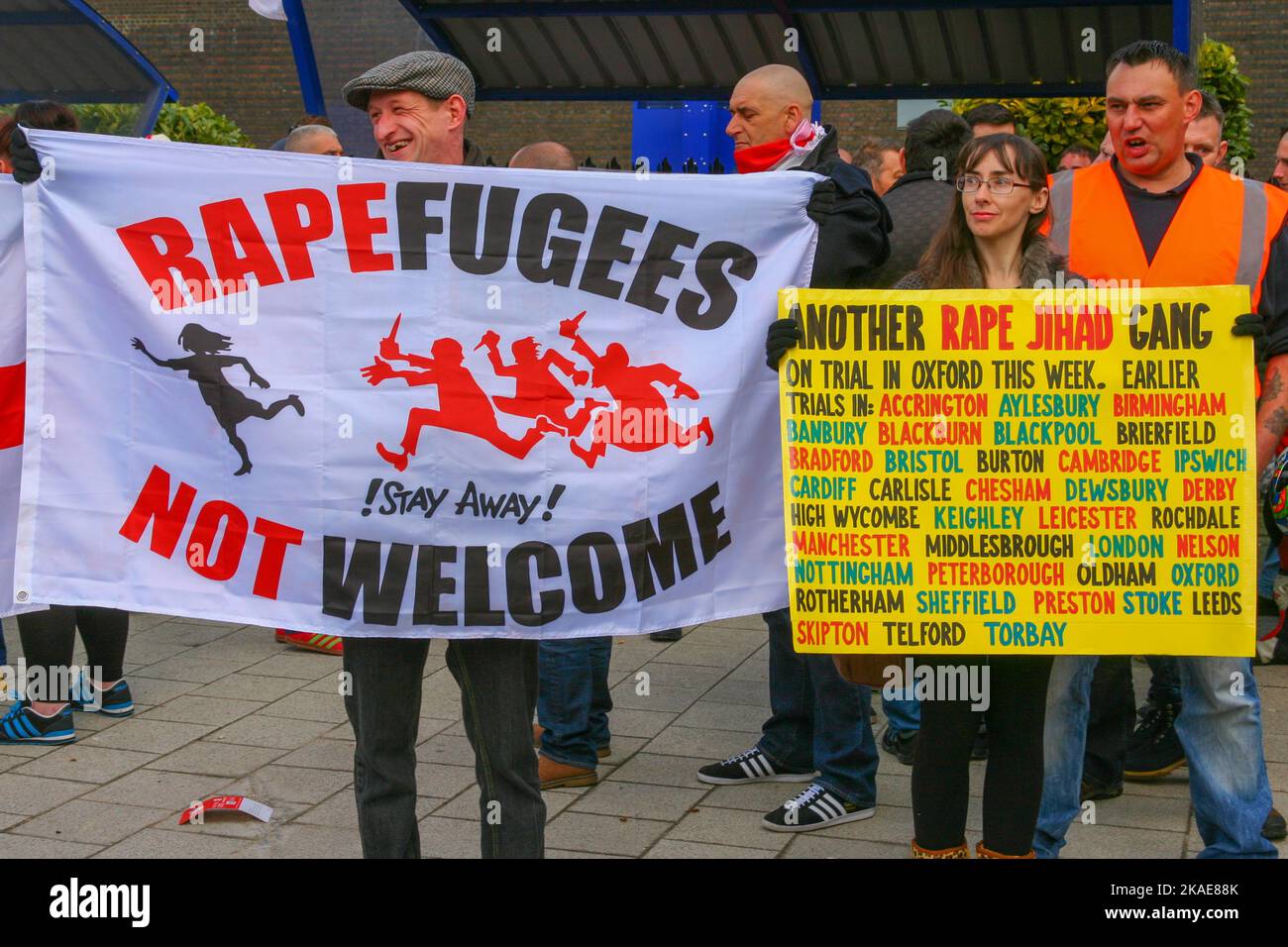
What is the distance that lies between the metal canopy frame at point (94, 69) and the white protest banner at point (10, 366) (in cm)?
578

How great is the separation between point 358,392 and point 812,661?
1.79 metres

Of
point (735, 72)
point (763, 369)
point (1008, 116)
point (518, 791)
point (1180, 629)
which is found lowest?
point (518, 791)

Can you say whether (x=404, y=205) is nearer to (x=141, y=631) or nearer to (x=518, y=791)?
(x=518, y=791)

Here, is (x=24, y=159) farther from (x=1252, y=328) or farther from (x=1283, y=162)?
(x=1283, y=162)

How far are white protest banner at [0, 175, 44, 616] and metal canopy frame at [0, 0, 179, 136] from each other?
5781 millimetres

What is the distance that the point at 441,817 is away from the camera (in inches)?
192

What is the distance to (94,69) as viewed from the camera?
990 centimetres

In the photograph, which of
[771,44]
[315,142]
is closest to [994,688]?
[315,142]

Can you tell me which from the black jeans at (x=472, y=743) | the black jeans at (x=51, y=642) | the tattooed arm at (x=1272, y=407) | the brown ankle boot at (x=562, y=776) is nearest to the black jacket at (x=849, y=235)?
the tattooed arm at (x=1272, y=407)

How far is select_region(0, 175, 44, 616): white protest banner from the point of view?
14.2 ft

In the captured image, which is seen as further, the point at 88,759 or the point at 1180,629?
the point at 88,759

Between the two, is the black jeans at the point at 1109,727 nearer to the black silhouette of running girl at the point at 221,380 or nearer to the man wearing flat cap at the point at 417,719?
the man wearing flat cap at the point at 417,719

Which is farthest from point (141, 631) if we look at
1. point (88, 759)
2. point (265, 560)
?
point (265, 560)
